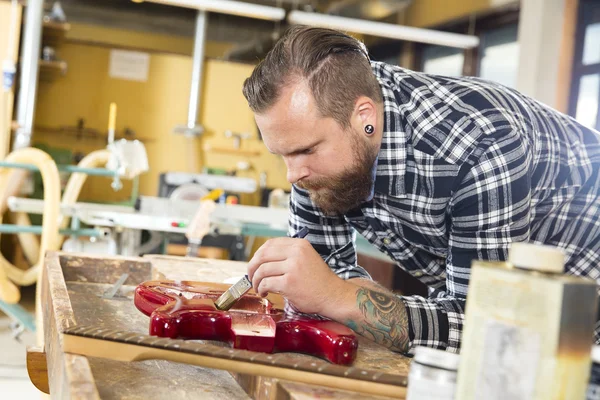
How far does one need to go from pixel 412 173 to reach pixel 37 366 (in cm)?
75

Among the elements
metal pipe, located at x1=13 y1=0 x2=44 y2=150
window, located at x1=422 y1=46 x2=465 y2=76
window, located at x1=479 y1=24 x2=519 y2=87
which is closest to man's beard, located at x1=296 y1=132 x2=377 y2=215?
metal pipe, located at x1=13 y1=0 x2=44 y2=150

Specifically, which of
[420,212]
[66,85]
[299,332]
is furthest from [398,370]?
[66,85]

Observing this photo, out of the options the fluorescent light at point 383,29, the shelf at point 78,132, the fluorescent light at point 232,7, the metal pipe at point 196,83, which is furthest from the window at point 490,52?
the shelf at point 78,132

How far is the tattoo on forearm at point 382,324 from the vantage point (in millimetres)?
1151

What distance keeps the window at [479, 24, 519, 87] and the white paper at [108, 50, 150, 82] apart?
10.9 feet

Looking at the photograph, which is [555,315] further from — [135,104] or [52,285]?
[135,104]

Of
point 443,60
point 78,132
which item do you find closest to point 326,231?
point 78,132

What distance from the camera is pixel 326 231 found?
1.57 m

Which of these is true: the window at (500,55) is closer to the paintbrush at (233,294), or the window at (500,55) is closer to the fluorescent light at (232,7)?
the fluorescent light at (232,7)

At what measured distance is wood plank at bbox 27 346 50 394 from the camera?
1272mm

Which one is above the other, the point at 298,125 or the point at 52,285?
the point at 298,125

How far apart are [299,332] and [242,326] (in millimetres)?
80

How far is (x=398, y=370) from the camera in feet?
3.29

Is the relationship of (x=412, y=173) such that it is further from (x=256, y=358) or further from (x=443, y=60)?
(x=443, y=60)
